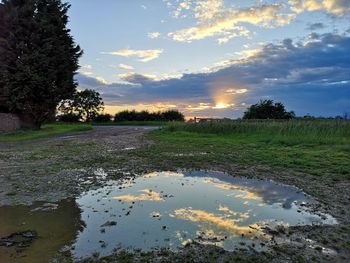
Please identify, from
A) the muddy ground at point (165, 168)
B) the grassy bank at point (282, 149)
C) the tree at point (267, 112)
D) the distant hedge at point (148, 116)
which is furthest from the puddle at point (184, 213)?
→ the distant hedge at point (148, 116)

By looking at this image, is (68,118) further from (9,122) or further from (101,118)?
(9,122)

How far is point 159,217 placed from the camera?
702 cm

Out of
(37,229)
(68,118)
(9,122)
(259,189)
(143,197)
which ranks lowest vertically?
(37,229)

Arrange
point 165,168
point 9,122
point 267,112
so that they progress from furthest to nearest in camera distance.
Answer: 1. point 267,112
2. point 9,122
3. point 165,168

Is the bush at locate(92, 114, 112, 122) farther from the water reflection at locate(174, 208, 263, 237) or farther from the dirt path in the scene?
the water reflection at locate(174, 208, 263, 237)

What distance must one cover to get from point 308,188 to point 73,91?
3378cm

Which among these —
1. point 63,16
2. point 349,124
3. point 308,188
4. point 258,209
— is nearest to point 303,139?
point 349,124

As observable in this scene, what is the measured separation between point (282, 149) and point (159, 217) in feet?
42.2

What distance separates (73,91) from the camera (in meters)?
39.5

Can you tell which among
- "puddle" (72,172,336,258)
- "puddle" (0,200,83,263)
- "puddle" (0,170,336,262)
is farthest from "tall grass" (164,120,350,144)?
"puddle" (0,200,83,263)

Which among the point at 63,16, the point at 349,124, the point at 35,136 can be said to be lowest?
the point at 35,136

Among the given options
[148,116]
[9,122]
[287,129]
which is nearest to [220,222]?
[287,129]

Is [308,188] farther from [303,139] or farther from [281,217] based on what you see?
[303,139]

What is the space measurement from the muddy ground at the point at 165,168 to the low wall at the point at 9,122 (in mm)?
19691
